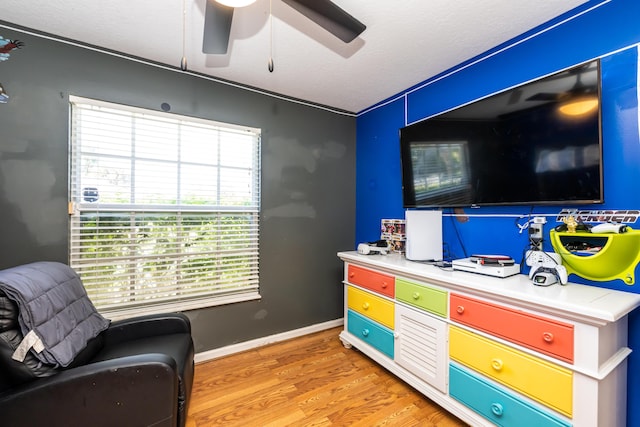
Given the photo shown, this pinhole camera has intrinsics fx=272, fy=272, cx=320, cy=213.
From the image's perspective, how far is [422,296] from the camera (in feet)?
6.16

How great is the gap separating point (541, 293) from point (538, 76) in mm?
1383

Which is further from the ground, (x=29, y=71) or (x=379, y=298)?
(x=29, y=71)

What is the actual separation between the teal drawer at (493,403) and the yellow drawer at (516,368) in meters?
0.05

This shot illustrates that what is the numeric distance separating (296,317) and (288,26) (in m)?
2.57

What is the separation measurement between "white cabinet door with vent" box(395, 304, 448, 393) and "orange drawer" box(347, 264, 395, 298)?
153 millimetres

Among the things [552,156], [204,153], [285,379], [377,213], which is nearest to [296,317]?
[285,379]

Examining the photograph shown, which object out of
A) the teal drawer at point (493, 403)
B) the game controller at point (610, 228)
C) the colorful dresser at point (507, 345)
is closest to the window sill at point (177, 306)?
the colorful dresser at point (507, 345)

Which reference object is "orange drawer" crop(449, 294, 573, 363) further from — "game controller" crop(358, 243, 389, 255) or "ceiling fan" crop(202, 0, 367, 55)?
"ceiling fan" crop(202, 0, 367, 55)

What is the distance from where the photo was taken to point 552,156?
156 centimetres

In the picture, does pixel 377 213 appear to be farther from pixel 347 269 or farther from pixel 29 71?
pixel 29 71

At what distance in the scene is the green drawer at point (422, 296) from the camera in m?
1.75

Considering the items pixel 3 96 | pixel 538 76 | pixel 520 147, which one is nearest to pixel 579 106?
pixel 520 147

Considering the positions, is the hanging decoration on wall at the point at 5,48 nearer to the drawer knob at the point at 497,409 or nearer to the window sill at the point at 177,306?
the window sill at the point at 177,306

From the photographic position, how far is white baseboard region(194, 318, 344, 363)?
2.39 meters
